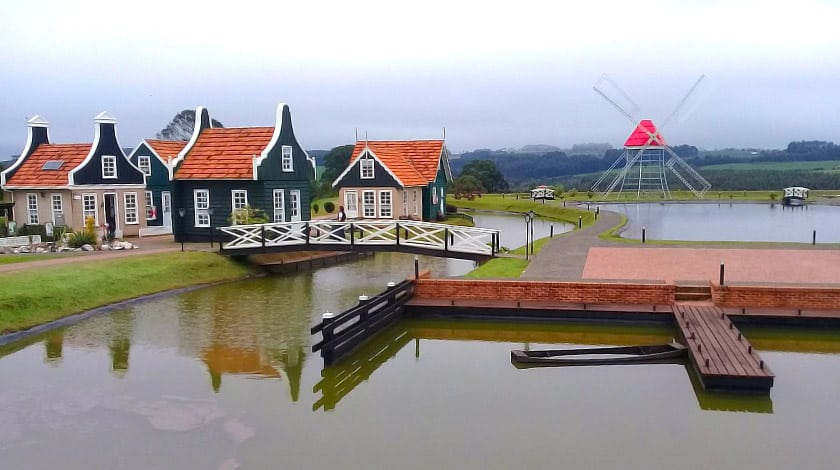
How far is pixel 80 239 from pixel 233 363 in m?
14.8

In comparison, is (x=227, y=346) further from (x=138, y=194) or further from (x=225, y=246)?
(x=138, y=194)

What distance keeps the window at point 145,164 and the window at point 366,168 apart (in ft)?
33.5

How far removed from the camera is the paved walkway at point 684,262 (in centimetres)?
1909

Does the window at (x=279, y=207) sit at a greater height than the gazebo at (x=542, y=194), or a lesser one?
greater

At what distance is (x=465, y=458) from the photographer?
33.0 feet

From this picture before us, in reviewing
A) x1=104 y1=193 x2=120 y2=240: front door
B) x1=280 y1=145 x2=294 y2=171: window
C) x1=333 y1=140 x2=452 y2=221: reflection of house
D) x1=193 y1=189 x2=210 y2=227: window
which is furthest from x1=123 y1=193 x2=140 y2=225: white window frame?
x1=333 y1=140 x2=452 y2=221: reflection of house

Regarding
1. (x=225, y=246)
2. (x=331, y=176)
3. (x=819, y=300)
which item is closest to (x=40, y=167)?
(x=225, y=246)

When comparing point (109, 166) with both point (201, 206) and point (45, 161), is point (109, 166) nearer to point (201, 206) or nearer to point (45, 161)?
point (45, 161)

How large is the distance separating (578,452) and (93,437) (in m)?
7.15

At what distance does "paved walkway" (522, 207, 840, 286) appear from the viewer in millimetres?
19094

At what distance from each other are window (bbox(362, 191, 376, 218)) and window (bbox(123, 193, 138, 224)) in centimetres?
1136

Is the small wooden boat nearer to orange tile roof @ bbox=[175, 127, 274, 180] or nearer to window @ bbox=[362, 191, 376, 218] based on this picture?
orange tile roof @ bbox=[175, 127, 274, 180]

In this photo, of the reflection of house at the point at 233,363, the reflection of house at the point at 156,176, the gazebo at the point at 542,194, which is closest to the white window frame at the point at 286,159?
the reflection of house at the point at 156,176

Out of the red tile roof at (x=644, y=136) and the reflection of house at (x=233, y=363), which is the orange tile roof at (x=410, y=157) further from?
the red tile roof at (x=644, y=136)
